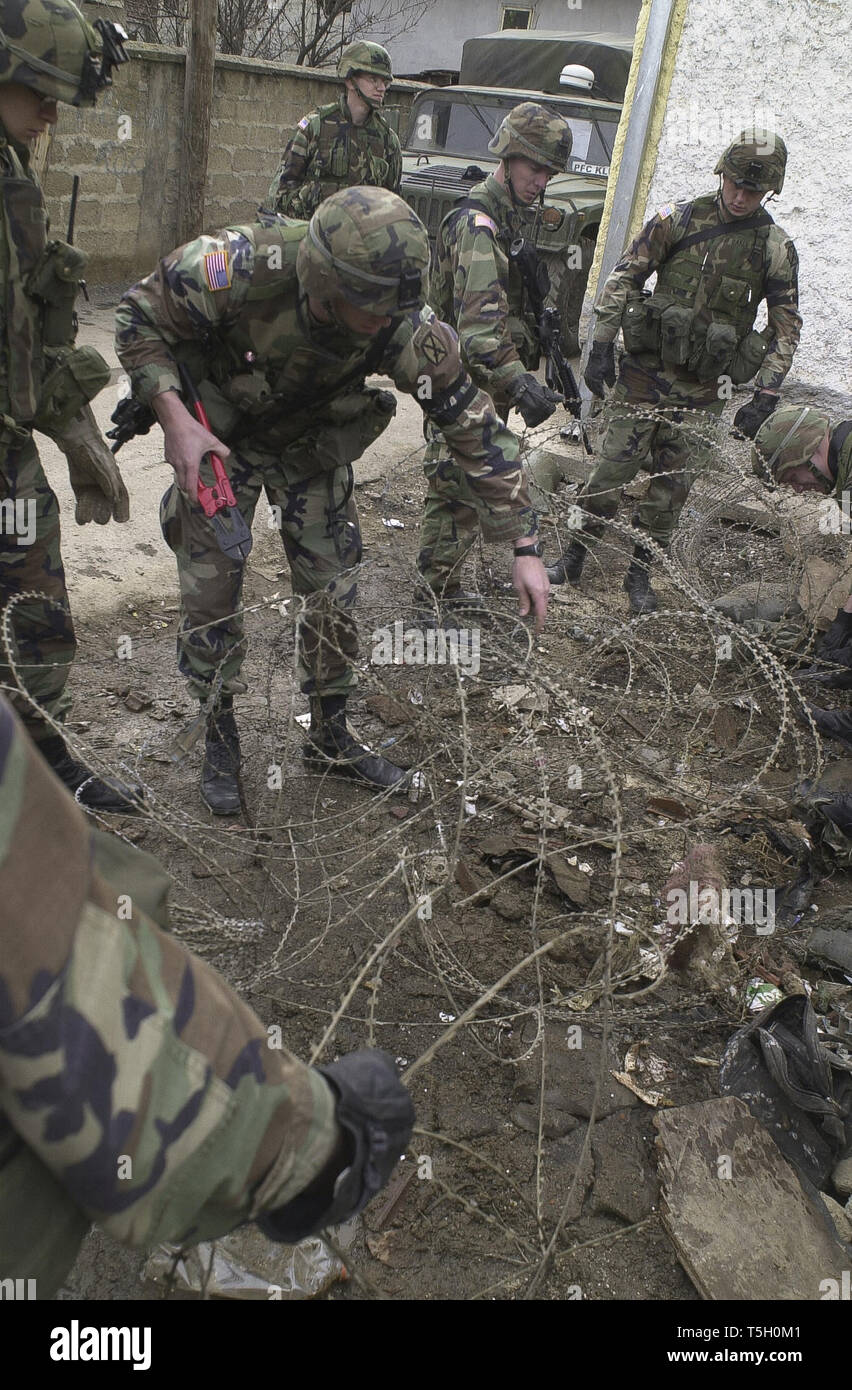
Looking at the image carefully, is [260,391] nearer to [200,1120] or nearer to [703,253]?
[200,1120]

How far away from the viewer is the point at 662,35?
5.34m

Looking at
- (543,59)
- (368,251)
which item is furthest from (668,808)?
(543,59)

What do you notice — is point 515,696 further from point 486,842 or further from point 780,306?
point 780,306

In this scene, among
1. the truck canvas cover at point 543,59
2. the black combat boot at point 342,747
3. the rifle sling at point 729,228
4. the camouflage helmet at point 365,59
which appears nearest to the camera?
the black combat boot at point 342,747

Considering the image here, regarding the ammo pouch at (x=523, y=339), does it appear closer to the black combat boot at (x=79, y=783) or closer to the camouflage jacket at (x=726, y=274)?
the camouflage jacket at (x=726, y=274)

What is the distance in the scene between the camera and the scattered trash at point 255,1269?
1.62 metres

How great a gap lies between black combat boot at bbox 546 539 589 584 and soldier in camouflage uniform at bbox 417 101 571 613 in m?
0.65

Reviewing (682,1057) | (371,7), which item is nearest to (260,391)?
(682,1057)

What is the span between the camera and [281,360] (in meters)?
2.41

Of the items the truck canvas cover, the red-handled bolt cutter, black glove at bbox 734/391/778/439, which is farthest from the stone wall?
the red-handled bolt cutter

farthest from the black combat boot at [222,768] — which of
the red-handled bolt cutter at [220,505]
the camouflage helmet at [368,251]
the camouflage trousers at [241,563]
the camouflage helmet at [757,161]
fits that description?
the camouflage helmet at [757,161]

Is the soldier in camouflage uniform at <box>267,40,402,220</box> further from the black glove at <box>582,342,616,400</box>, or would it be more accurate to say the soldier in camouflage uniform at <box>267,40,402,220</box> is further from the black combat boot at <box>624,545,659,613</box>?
the black combat boot at <box>624,545,659,613</box>

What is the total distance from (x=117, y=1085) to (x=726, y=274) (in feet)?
13.9

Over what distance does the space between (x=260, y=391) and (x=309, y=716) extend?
1212 millimetres
